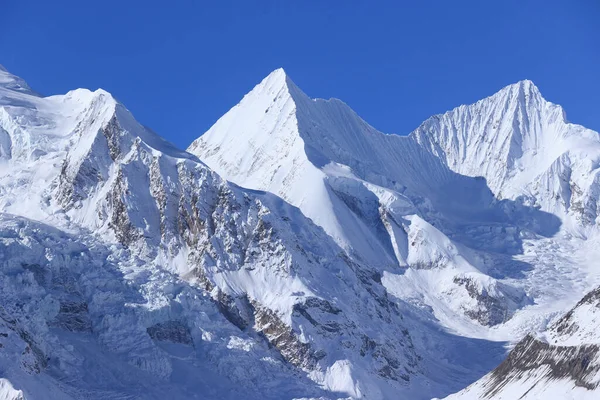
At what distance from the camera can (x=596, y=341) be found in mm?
164125

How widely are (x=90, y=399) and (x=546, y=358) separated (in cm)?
6694

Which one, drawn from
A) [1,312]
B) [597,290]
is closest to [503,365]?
[597,290]

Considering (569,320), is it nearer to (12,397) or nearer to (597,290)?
(597,290)

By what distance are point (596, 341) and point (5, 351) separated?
79624 millimetres

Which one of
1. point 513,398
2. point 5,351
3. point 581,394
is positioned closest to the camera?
point 581,394

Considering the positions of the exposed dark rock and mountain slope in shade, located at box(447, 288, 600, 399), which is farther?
the exposed dark rock

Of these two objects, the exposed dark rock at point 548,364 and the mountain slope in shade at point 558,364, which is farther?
the exposed dark rock at point 548,364

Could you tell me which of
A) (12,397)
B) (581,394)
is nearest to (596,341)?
(581,394)

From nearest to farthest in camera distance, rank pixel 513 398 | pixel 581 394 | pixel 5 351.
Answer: pixel 581 394 < pixel 513 398 < pixel 5 351

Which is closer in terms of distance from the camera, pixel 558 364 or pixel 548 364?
pixel 558 364

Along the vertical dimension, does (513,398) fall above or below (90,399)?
below

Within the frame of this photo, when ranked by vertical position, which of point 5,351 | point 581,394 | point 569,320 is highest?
point 5,351

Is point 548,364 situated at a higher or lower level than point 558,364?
higher

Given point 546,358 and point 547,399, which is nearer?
point 547,399
